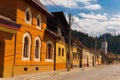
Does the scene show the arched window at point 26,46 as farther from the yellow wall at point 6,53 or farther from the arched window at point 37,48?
the yellow wall at point 6,53

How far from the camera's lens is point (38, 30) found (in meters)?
32.9

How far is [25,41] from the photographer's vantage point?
29.8m

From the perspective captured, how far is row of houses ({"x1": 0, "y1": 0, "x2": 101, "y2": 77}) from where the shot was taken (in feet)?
79.8

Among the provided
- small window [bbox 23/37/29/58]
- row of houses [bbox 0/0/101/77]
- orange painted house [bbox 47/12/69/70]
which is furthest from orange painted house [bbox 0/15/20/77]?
orange painted house [bbox 47/12/69/70]

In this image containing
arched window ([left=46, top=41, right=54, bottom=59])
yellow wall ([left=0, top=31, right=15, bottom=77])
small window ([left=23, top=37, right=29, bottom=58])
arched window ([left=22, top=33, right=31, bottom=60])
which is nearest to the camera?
yellow wall ([left=0, top=31, right=15, bottom=77])

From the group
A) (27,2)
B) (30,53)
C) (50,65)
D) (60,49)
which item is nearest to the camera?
(27,2)

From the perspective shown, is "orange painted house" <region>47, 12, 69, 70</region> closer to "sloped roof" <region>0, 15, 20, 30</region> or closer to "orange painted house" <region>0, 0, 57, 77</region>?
"orange painted house" <region>0, 0, 57, 77</region>

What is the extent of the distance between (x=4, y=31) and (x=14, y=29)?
1.31 meters

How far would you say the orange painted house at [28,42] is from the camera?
1033 inches

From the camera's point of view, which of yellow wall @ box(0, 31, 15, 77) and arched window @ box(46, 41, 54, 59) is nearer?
yellow wall @ box(0, 31, 15, 77)

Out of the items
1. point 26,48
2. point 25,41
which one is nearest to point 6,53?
point 25,41

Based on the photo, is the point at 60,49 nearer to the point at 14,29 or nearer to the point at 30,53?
the point at 30,53

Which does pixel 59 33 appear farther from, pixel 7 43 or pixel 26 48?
pixel 7 43

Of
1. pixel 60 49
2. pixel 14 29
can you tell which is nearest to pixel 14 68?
pixel 14 29
